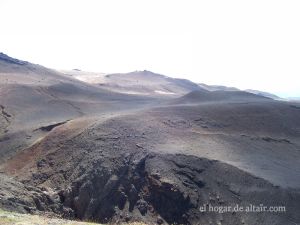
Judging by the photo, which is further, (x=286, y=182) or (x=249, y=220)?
(x=286, y=182)

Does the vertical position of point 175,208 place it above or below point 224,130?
below

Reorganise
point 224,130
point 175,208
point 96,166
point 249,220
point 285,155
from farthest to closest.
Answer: point 224,130
point 285,155
point 96,166
point 175,208
point 249,220

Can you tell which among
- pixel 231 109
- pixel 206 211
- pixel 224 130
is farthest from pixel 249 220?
pixel 231 109

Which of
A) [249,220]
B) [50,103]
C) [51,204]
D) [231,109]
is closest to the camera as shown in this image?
[249,220]

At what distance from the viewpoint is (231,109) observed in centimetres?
2845

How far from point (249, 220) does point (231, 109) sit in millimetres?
13489

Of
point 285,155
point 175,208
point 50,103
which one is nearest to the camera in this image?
point 175,208

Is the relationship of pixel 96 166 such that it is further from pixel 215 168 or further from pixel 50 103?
pixel 50 103

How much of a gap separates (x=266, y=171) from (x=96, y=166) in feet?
24.7

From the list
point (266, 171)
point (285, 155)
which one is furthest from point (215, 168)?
point (285, 155)

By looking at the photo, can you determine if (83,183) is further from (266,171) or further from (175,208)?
(266,171)

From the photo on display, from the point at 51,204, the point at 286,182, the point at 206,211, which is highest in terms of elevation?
the point at 286,182

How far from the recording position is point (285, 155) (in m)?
22.3

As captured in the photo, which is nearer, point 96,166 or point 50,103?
point 96,166
